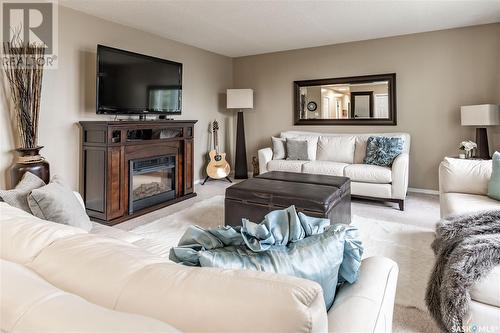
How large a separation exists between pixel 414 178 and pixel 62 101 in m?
4.90

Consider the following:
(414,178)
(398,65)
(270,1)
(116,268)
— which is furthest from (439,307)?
(398,65)

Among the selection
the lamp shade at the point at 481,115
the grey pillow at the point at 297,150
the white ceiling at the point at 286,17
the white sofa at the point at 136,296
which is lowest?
the white sofa at the point at 136,296

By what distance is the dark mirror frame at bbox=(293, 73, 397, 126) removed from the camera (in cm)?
479

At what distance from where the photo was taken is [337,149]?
4762 mm

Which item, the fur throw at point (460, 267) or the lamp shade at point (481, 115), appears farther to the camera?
the lamp shade at point (481, 115)

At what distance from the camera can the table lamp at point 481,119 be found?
3.79m

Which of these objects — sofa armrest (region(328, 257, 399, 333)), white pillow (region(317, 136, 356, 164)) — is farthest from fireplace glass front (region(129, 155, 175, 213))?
sofa armrest (region(328, 257, 399, 333))

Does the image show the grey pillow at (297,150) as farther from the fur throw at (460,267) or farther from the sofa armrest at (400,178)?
the fur throw at (460,267)

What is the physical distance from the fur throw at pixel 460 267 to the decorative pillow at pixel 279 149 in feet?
11.0

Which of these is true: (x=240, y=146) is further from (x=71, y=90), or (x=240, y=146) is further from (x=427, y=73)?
(x=427, y=73)

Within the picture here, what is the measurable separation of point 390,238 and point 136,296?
2.79 m

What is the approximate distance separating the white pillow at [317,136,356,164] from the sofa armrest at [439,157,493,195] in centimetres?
188

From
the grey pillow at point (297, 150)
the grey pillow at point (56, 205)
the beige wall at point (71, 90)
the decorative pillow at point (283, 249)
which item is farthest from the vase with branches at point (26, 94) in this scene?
the grey pillow at point (297, 150)

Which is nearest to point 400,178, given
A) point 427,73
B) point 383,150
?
point 383,150
